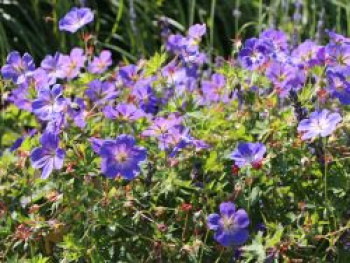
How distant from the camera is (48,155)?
6.83ft

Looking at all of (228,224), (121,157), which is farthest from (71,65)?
(228,224)

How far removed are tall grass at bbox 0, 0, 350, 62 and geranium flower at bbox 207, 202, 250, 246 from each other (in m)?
1.97

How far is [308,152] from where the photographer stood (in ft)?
7.16

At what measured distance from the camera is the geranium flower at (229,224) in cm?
203

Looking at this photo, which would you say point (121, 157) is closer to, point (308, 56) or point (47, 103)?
point (47, 103)

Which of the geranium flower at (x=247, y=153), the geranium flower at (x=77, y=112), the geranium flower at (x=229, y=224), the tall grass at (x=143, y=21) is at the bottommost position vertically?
the tall grass at (x=143, y=21)

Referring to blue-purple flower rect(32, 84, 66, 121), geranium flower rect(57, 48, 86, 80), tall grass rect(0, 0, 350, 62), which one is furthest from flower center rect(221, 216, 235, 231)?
tall grass rect(0, 0, 350, 62)

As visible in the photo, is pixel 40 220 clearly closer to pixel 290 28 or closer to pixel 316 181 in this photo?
pixel 316 181

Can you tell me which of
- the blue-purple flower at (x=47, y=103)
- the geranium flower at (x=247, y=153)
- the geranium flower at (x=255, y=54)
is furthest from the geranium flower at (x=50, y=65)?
the geranium flower at (x=247, y=153)

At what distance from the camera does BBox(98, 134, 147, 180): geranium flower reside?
2.00m

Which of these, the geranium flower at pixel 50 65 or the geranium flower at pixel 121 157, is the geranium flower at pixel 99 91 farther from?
the geranium flower at pixel 121 157

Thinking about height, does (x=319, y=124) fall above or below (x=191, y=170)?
above

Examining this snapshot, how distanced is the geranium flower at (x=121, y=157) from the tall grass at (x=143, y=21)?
1.92 m

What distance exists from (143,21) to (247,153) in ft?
7.46
